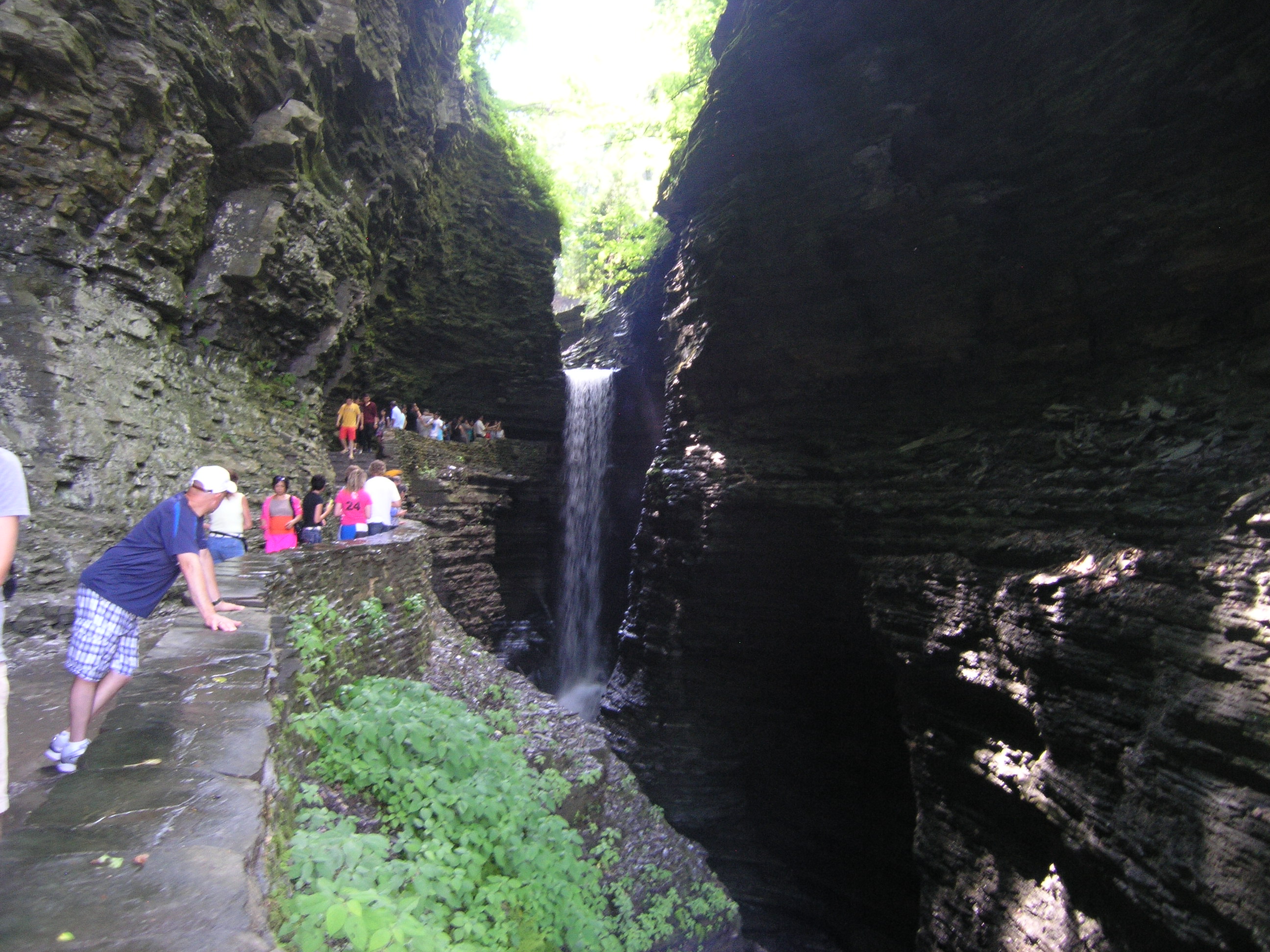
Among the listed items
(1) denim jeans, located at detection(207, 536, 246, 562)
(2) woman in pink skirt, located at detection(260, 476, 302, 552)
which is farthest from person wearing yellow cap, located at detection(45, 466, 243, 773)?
(2) woman in pink skirt, located at detection(260, 476, 302, 552)

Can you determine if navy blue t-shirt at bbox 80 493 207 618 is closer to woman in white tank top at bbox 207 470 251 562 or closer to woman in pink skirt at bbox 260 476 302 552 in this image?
woman in white tank top at bbox 207 470 251 562

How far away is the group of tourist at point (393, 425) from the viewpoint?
14367 mm

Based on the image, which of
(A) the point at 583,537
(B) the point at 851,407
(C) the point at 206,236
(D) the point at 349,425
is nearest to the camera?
(C) the point at 206,236

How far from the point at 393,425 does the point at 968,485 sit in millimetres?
13860

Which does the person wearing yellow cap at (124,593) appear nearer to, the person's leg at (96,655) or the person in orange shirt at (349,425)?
the person's leg at (96,655)

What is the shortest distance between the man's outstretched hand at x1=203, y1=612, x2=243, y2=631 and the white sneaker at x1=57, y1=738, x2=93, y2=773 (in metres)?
1.12

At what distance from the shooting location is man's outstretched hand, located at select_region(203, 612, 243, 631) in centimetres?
439

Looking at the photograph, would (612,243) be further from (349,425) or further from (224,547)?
(224,547)

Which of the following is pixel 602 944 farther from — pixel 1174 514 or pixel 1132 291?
pixel 1132 291

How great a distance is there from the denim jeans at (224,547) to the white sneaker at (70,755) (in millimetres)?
3478

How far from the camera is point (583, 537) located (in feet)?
64.9

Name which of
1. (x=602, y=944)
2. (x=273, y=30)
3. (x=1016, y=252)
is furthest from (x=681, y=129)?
(x=602, y=944)

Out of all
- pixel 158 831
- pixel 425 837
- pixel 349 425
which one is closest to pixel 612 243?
pixel 349 425

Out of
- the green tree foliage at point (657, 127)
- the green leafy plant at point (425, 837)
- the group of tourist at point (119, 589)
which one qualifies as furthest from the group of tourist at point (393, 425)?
the group of tourist at point (119, 589)
